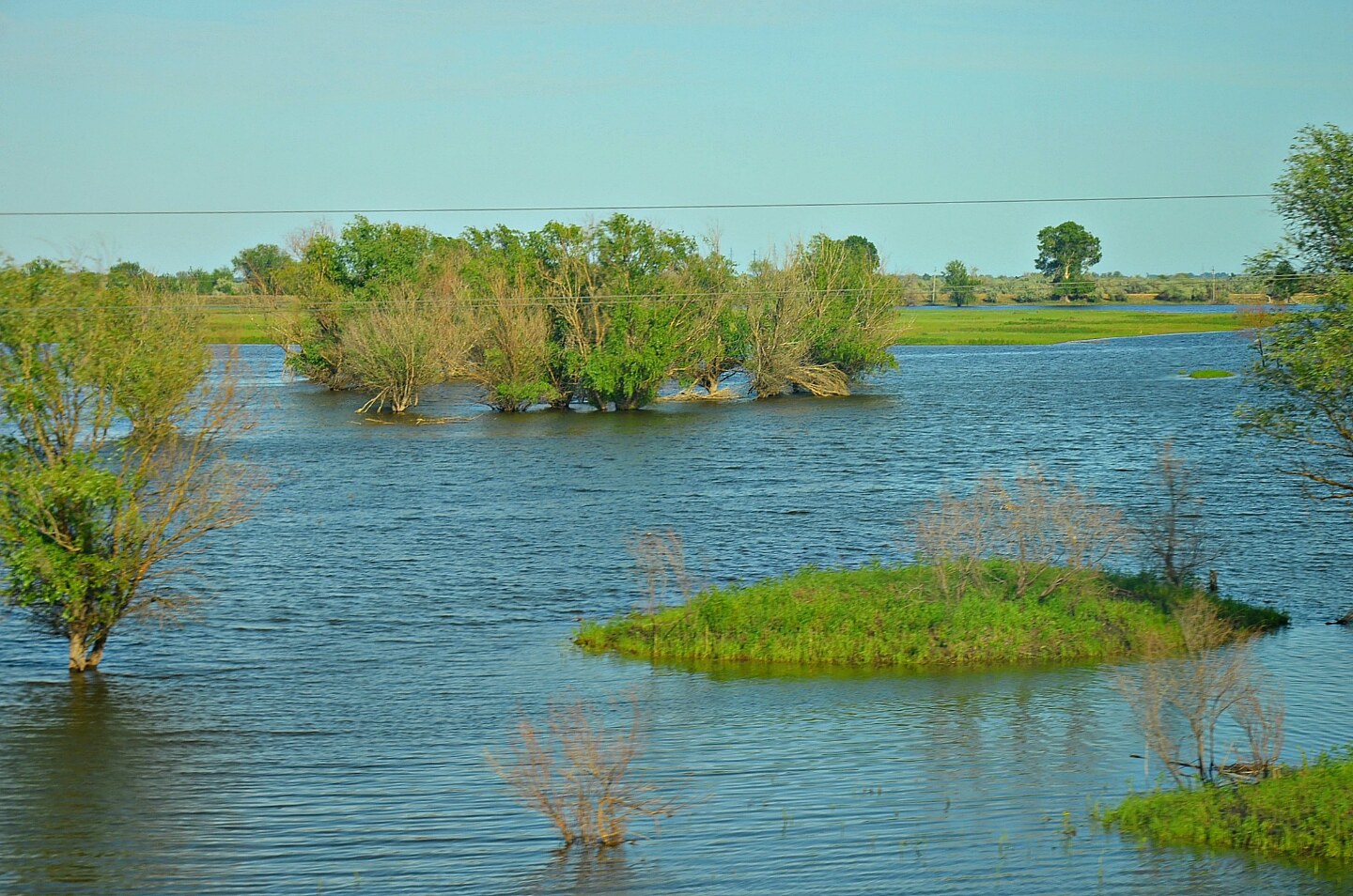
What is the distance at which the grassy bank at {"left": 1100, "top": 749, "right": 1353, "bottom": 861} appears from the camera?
48.3 ft

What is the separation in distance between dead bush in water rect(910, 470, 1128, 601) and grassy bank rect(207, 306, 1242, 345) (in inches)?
3734

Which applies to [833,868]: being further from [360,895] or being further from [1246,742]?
[1246,742]

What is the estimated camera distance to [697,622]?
2488 centimetres

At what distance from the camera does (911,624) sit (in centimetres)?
2402

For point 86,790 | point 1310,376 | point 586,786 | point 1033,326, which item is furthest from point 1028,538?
point 1033,326

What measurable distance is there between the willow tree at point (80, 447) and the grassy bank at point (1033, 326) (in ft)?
330

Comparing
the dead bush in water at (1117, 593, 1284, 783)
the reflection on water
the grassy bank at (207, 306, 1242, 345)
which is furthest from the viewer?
the grassy bank at (207, 306, 1242, 345)

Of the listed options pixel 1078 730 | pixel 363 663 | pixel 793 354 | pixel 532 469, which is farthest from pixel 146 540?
pixel 793 354

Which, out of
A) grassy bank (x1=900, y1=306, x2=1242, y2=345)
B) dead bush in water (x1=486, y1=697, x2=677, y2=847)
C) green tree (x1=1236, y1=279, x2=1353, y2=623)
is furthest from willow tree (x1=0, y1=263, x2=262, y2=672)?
grassy bank (x1=900, y1=306, x2=1242, y2=345)

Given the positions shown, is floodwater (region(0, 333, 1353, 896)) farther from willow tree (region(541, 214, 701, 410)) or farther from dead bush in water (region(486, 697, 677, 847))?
willow tree (region(541, 214, 701, 410))

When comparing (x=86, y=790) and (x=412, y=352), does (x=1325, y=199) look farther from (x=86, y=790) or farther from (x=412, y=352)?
(x=412, y=352)

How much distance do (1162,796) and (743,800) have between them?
515 cm

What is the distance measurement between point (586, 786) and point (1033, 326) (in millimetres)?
143085

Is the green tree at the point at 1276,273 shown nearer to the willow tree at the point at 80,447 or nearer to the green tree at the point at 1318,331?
the green tree at the point at 1318,331
